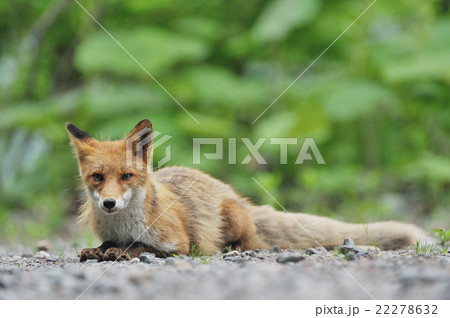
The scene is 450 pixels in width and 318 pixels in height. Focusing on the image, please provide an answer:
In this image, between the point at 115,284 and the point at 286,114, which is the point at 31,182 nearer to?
the point at 286,114

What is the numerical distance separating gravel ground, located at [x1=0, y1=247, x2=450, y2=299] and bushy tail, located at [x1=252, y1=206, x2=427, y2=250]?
997 millimetres

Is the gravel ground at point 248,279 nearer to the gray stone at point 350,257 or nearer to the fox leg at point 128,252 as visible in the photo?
the gray stone at point 350,257

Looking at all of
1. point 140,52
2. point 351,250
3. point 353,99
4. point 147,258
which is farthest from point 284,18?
point 147,258

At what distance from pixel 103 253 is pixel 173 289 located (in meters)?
1.64

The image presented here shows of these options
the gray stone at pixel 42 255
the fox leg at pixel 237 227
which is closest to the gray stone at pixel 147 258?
the fox leg at pixel 237 227

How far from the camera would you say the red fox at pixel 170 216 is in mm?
4668

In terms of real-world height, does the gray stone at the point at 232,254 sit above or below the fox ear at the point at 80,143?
below

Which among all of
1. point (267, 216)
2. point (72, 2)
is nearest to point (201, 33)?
point (72, 2)

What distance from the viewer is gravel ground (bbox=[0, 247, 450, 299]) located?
9.95 feet

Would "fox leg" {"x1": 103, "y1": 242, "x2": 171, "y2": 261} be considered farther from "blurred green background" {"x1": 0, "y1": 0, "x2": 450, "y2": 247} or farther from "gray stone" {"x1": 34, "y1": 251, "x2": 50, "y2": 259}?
"blurred green background" {"x1": 0, "y1": 0, "x2": 450, "y2": 247}

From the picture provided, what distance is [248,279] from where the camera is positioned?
3.31m

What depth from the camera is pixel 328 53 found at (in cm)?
1070

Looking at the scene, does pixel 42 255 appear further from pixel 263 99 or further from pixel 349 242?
pixel 263 99

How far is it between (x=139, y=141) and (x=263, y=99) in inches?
214
